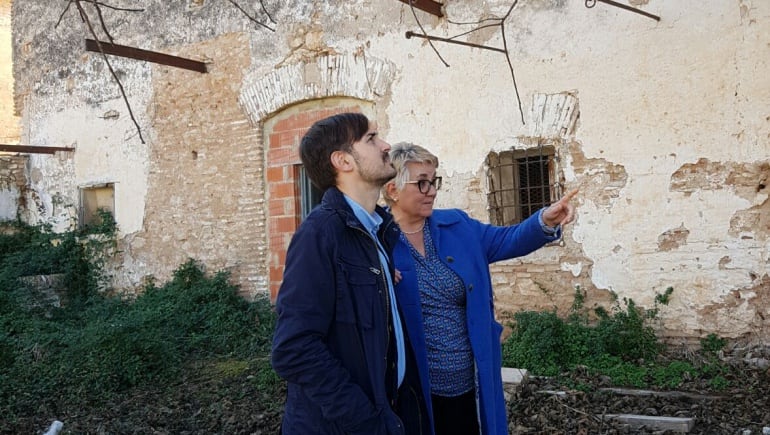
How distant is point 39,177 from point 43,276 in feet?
6.32

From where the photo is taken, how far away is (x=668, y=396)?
210 inches

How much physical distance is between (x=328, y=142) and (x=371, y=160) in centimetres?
16

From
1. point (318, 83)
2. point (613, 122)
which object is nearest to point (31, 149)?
point (318, 83)

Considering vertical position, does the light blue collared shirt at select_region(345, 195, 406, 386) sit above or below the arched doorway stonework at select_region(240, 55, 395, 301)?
below

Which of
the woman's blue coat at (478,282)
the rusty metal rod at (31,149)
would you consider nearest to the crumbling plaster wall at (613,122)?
the woman's blue coat at (478,282)

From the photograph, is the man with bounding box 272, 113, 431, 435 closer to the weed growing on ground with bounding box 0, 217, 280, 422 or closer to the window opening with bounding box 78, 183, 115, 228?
the weed growing on ground with bounding box 0, 217, 280, 422

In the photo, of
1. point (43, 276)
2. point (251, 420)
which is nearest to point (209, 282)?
point (43, 276)

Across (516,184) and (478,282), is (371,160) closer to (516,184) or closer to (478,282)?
(478,282)

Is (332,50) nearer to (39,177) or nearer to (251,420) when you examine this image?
(251,420)

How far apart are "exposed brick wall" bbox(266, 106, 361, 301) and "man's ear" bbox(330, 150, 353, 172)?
19.9 ft

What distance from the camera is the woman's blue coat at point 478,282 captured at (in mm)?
2623

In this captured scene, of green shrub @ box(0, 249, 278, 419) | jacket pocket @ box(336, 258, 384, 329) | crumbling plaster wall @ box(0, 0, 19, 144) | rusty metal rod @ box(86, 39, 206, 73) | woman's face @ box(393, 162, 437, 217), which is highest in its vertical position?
crumbling plaster wall @ box(0, 0, 19, 144)

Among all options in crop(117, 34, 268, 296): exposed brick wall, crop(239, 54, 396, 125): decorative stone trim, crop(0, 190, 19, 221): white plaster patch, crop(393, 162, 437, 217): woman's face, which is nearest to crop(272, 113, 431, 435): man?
crop(393, 162, 437, 217): woman's face

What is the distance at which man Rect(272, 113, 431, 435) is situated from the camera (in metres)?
2.13
